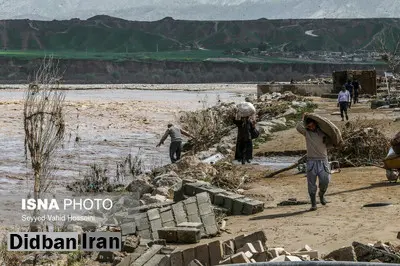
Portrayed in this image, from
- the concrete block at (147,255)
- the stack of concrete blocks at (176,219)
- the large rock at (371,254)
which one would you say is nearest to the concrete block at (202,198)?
the stack of concrete blocks at (176,219)

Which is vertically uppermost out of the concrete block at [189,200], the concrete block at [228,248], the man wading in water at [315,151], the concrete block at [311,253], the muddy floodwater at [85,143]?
the man wading in water at [315,151]

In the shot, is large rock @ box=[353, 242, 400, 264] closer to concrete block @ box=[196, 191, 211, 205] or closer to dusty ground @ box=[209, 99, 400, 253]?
dusty ground @ box=[209, 99, 400, 253]

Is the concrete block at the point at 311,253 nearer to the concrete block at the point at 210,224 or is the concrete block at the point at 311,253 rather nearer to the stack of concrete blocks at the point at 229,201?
the concrete block at the point at 210,224

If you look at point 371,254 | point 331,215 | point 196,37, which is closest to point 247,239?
point 371,254

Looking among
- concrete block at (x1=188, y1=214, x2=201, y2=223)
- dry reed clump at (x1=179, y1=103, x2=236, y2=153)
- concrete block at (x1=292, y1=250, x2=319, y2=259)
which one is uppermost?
concrete block at (x1=292, y1=250, x2=319, y2=259)

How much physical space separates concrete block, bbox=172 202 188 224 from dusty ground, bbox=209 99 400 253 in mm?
688

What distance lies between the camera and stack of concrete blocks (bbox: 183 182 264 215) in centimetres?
1359

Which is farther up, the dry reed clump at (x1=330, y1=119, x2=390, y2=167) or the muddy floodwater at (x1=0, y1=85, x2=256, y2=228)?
the dry reed clump at (x1=330, y1=119, x2=390, y2=167)

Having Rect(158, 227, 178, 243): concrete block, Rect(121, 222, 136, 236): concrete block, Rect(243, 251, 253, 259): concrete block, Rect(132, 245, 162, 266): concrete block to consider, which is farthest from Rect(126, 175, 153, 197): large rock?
Rect(243, 251, 253, 259): concrete block

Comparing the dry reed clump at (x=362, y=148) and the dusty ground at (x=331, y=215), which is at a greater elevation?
the dry reed clump at (x=362, y=148)

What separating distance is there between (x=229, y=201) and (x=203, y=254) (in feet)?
12.1

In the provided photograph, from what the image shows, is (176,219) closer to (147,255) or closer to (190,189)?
(190,189)

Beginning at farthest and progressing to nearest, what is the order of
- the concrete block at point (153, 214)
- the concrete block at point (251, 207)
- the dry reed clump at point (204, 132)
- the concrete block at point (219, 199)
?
the dry reed clump at point (204, 132)
the concrete block at point (219, 199)
the concrete block at point (251, 207)
the concrete block at point (153, 214)

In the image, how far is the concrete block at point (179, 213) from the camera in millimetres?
12445
